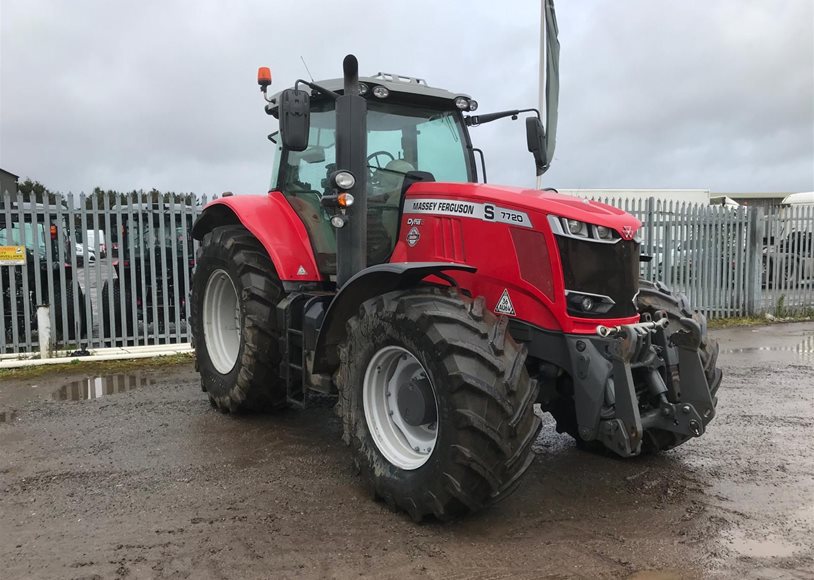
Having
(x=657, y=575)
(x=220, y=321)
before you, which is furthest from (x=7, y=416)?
(x=657, y=575)

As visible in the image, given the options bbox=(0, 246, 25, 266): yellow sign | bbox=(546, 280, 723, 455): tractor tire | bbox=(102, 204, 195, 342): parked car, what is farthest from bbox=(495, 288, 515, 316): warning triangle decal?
bbox=(0, 246, 25, 266): yellow sign

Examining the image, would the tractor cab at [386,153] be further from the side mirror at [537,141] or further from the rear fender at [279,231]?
the side mirror at [537,141]

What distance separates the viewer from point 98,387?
674cm

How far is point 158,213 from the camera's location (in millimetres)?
8734

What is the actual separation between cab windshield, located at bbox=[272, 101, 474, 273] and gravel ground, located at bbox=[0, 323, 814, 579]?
154cm

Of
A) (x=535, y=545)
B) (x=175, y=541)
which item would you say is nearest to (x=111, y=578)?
(x=175, y=541)

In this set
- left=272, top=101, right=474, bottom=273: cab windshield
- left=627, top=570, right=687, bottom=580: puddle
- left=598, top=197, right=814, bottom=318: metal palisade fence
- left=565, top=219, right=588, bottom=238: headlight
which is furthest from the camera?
left=598, top=197, right=814, bottom=318: metal palisade fence

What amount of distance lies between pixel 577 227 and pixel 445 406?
121cm

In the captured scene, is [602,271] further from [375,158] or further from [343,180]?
[375,158]

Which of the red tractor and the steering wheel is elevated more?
the steering wheel

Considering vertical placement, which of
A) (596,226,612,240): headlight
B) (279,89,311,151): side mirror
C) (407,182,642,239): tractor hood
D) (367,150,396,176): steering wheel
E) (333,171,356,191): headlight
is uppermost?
(279,89,311,151): side mirror

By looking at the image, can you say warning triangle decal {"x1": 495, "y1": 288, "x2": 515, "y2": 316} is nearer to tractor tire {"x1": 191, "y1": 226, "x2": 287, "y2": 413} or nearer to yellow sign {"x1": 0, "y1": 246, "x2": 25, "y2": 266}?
tractor tire {"x1": 191, "y1": 226, "x2": 287, "y2": 413}

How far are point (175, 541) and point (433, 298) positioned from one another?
176 cm

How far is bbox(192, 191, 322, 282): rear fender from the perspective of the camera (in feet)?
15.8
